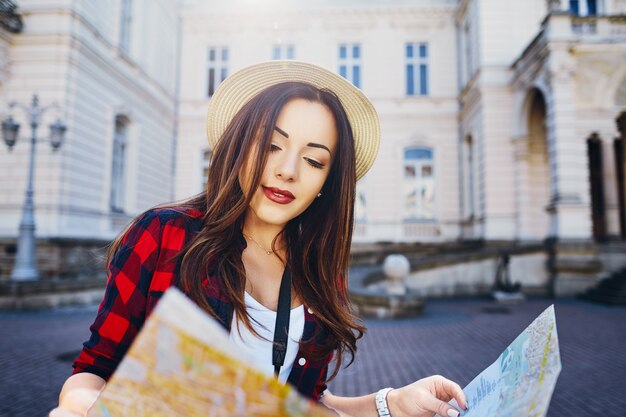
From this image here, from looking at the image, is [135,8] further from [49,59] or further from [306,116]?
[306,116]

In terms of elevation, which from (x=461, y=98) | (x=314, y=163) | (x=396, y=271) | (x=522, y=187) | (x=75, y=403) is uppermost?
(x=461, y=98)

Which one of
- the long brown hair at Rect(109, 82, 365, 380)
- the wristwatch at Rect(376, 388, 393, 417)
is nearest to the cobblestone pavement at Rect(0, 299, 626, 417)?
the wristwatch at Rect(376, 388, 393, 417)

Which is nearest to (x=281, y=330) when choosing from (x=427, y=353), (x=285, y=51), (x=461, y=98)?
(x=427, y=353)

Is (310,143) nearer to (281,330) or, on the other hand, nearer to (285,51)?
(281,330)

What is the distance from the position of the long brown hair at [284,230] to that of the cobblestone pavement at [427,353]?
3.22 meters

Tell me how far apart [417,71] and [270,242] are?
744 inches

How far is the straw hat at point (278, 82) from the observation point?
4.77ft

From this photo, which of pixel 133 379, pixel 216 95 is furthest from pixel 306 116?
pixel 133 379

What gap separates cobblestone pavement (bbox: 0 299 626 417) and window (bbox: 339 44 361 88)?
41.6 ft

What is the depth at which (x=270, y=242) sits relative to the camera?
57.1 inches

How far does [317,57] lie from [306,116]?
18.5m

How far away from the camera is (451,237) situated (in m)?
17.5

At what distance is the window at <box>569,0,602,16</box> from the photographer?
47.4 ft

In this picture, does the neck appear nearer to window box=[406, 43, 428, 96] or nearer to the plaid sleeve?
the plaid sleeve
